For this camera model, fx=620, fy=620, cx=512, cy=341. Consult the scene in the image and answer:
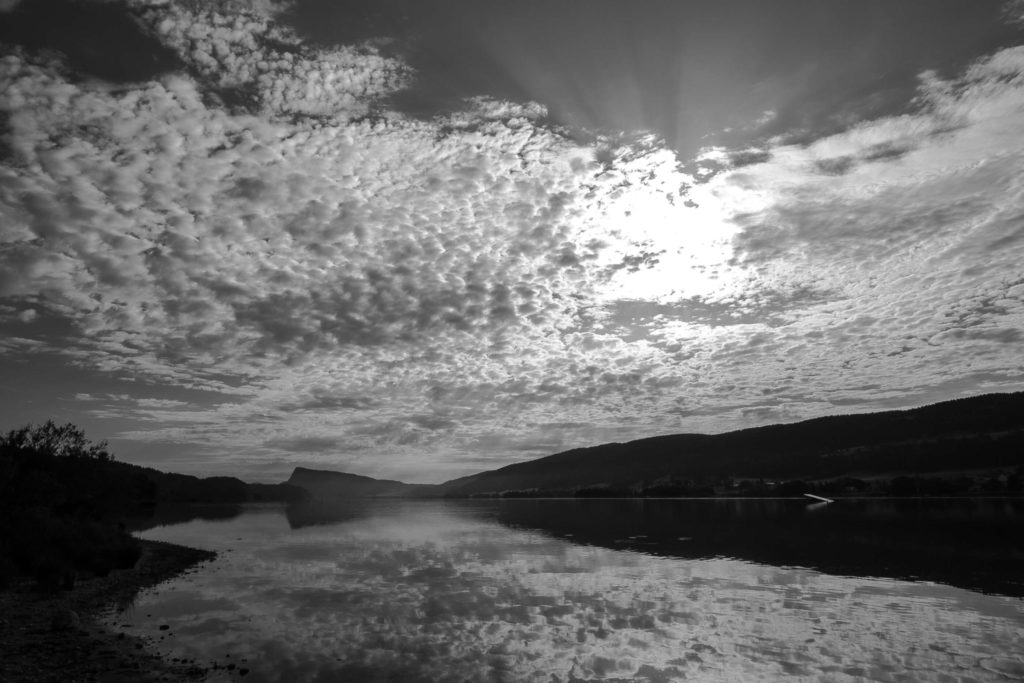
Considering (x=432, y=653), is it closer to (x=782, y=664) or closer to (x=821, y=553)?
(x=782, y=664)

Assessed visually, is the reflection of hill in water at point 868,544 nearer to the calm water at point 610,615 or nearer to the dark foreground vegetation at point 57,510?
the calm water at point 610,615

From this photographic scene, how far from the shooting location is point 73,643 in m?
24.6

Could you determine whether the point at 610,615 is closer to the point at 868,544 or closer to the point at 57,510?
the point at 868,544

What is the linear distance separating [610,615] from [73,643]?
938 inches

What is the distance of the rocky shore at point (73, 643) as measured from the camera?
20.7 m

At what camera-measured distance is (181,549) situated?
222ft

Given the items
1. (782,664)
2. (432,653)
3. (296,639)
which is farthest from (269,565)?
(782,664)

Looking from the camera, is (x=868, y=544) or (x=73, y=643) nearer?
(x=73, y=643)

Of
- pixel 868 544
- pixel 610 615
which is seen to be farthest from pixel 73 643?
pixel 868 544

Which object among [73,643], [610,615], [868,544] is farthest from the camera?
[868,544]

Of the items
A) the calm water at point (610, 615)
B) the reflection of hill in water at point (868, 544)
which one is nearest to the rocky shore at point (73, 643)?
the calm water at point (610, 615)

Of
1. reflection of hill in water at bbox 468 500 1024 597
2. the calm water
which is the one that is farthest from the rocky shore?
reflection of hill in water at bbox 468 500 1024 597

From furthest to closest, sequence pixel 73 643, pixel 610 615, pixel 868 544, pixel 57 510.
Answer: pixel 57 510, pixel 868 544, pixel 610 615, pixel 73 643

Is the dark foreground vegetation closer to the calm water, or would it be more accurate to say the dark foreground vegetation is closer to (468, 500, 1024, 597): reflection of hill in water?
the calm water
